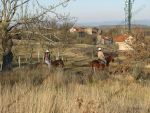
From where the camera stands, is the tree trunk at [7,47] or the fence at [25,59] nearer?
the tree trunk at [7,47]

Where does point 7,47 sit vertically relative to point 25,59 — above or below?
above

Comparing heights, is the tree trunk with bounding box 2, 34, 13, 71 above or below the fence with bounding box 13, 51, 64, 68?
above

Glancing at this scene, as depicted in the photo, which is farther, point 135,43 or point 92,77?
point 135,43

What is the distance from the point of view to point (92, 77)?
Answer: 51.0 ft

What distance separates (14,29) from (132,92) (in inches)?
293

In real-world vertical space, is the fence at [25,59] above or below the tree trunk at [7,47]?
below

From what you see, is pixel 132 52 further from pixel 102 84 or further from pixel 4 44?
pixel 102 84

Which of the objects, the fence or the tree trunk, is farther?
the fence

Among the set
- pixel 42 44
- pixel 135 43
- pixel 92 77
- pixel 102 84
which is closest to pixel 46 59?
pixel 135 43

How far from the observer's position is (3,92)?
863cm

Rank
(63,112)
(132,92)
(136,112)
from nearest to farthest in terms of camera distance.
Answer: (63,112)
(136,112)
(132,92)

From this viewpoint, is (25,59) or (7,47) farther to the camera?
(25,59)

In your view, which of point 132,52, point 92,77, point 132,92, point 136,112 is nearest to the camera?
point 136,112

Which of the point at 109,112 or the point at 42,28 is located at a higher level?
the point at 42,28
